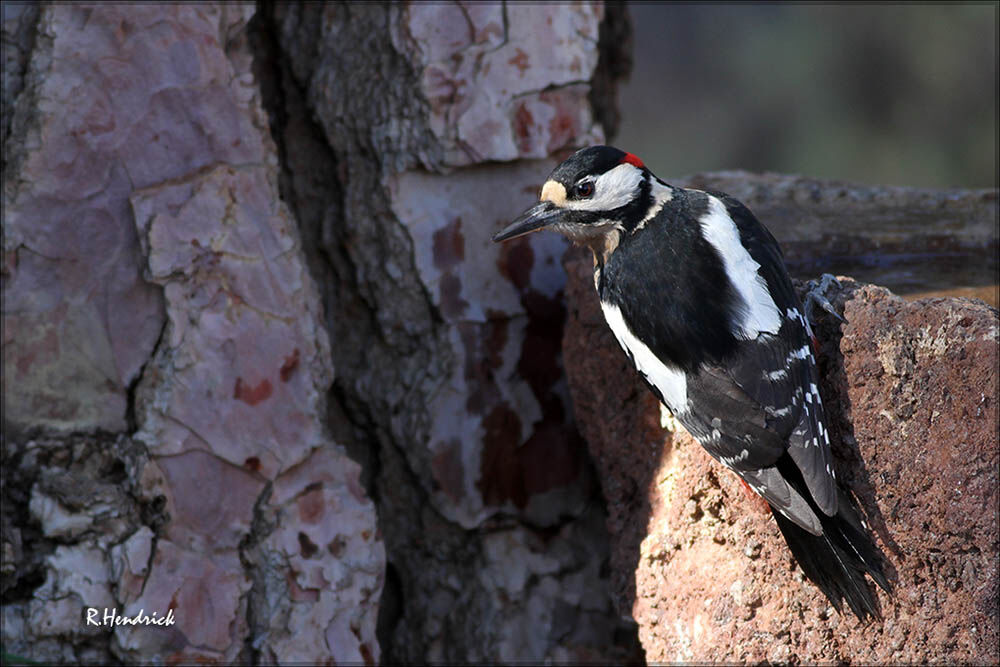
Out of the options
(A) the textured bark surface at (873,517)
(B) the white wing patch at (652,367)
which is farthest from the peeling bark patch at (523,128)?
(A) the textured bark surface at (873,517)

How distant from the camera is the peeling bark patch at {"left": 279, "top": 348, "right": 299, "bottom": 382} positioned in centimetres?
213

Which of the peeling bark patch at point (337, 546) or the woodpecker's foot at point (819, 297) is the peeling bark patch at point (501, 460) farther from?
the woodpecker's foot at point (819, 297)

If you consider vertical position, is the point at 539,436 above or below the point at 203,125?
below

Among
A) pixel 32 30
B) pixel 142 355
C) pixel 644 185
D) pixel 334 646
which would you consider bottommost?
pixel 334 646

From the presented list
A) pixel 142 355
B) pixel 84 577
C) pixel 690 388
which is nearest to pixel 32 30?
pixel 142 355

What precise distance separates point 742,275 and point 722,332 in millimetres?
130

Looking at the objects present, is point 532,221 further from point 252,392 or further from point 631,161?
point 252,392

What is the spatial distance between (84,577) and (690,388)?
3.99ft

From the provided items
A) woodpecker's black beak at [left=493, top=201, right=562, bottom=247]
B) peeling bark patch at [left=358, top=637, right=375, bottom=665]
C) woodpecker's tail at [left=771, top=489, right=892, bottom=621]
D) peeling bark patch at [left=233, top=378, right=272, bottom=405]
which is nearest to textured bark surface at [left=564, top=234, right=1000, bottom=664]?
woodpecker's tail at [left=771, top=489, right=892, bottom=621]

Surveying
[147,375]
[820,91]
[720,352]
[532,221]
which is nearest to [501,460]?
[532,221]

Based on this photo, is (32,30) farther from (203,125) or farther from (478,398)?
(478,398)

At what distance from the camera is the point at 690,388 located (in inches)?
72.5

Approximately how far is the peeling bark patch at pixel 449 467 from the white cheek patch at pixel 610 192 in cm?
63

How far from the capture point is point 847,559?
5.75ft
